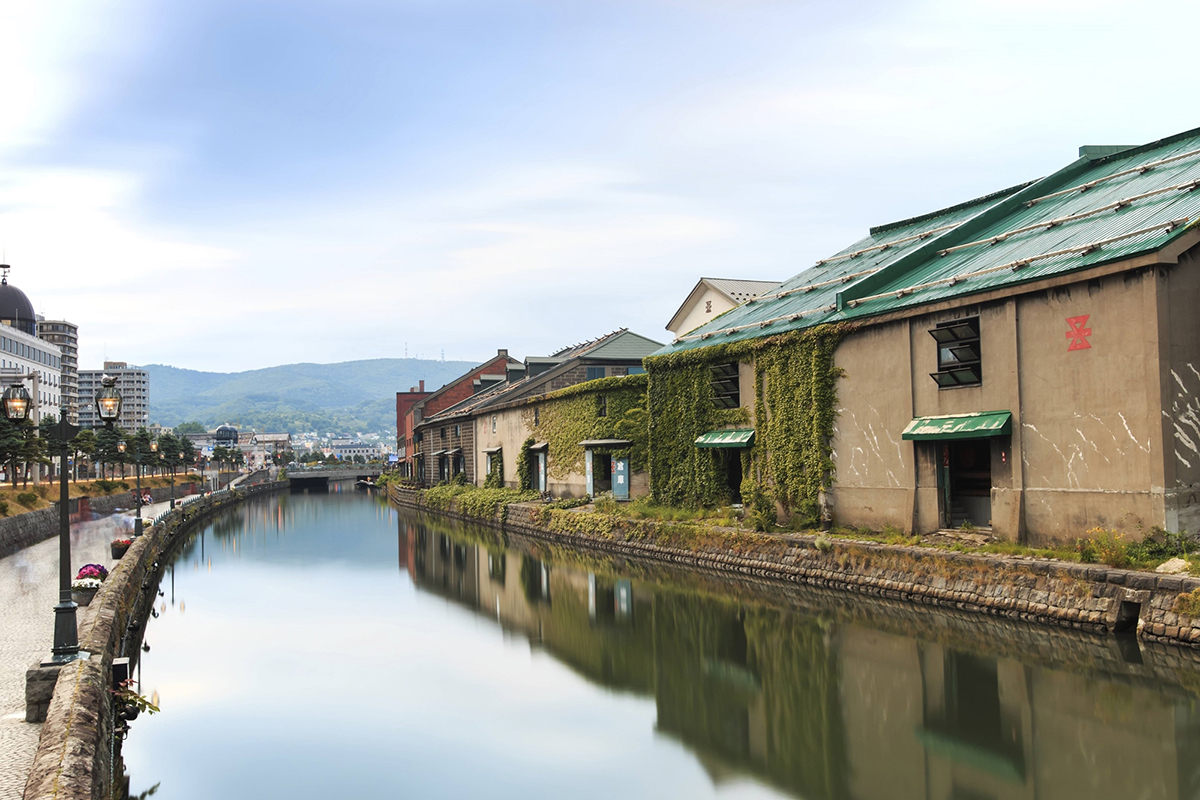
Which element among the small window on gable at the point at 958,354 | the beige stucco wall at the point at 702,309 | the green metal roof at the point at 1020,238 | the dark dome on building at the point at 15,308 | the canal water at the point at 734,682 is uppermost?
the dark dome on building at the point at 15,308

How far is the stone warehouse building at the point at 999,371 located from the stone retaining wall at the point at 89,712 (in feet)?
55.7

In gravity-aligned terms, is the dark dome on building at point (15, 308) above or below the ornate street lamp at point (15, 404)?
above

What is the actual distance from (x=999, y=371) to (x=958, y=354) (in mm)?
1189

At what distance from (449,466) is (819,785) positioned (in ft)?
190

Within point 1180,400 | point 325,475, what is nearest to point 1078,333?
point 1180,400

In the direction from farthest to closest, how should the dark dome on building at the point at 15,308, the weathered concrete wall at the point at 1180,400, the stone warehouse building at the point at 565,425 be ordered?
the dark dome on building at the point at 15,308
the stone warehouse building at the point at 565,425
the weathered concrete wall at the point at 1180,400

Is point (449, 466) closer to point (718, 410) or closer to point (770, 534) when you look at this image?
point (718, 410)

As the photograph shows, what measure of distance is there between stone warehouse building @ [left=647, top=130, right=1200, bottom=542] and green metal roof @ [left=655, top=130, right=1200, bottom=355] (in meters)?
0.07

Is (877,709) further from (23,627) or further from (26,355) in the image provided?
(26,355)

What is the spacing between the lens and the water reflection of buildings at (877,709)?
1078 cm

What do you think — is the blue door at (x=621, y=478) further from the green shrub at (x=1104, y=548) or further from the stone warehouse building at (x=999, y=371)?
the green shrub at (x=1104, y=548)

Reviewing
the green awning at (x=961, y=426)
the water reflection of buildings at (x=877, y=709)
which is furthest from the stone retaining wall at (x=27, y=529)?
the green awning at (x=961, y=426)

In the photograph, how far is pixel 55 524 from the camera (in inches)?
1644

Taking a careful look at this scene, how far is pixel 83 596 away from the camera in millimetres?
17625
